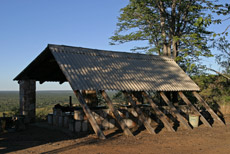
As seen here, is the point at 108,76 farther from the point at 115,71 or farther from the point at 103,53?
the point at 103,53

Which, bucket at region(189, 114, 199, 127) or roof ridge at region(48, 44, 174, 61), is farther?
bucket at region(189, 114, 199, 127)

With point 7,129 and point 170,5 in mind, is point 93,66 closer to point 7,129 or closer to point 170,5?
point 7,129

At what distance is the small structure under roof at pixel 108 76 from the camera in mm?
10391

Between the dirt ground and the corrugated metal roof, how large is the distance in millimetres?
2119

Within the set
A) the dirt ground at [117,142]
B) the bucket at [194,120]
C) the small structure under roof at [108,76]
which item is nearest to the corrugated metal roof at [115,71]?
the small structure under roof at [108,76]

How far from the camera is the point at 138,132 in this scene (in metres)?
11.2

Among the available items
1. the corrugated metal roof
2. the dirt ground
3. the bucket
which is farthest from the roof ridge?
the bucket

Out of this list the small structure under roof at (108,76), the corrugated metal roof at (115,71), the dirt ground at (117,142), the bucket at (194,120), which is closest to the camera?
the dirt ground at (117,142)

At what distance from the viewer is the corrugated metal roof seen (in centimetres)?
1062

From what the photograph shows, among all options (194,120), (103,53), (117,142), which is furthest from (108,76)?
(194,120)

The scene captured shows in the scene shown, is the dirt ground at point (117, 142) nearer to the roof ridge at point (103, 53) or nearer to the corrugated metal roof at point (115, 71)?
the corrugated metal roof at point (115, 71)

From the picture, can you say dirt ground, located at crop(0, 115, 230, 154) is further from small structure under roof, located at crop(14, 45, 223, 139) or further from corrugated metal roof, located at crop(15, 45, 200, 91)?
corrugated metal roof, located at crop(15, 45, 200, 91)

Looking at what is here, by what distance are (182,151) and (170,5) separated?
14702 mm

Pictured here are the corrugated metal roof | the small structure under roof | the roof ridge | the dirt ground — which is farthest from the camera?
the roof ridge
